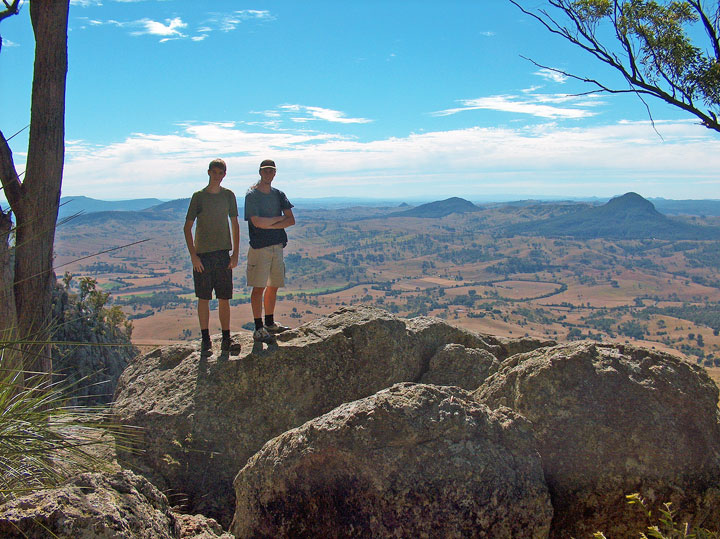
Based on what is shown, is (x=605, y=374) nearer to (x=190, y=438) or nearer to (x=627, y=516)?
(x=627, y=516)

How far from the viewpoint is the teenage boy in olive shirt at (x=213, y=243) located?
862 cm

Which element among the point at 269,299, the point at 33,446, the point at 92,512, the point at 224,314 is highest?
the point at 269,299

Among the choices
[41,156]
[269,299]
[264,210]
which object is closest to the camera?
[41,156]

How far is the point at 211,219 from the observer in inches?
344

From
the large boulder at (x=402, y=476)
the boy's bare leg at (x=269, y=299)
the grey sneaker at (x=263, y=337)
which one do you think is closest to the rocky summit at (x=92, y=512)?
the large boulder at (x=402, y=476)

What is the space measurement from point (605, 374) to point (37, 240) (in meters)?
7.76

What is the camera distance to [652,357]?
254 inches

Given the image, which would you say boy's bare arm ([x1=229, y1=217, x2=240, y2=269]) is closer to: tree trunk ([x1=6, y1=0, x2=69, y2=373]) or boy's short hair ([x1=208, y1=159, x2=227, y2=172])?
boy's short hair ([x1=208, y1=159, x2=227, y2=172])

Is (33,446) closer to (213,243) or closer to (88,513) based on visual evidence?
(88,513)

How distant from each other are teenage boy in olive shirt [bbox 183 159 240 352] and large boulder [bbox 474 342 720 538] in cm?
496

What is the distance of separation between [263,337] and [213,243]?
5.82 feet

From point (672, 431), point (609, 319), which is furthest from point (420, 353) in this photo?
point (609, 319)

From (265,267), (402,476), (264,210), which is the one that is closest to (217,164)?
(264,210)

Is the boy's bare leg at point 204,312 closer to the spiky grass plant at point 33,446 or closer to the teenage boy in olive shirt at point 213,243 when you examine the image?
the teenage boy in olive shirt at point 213,243
